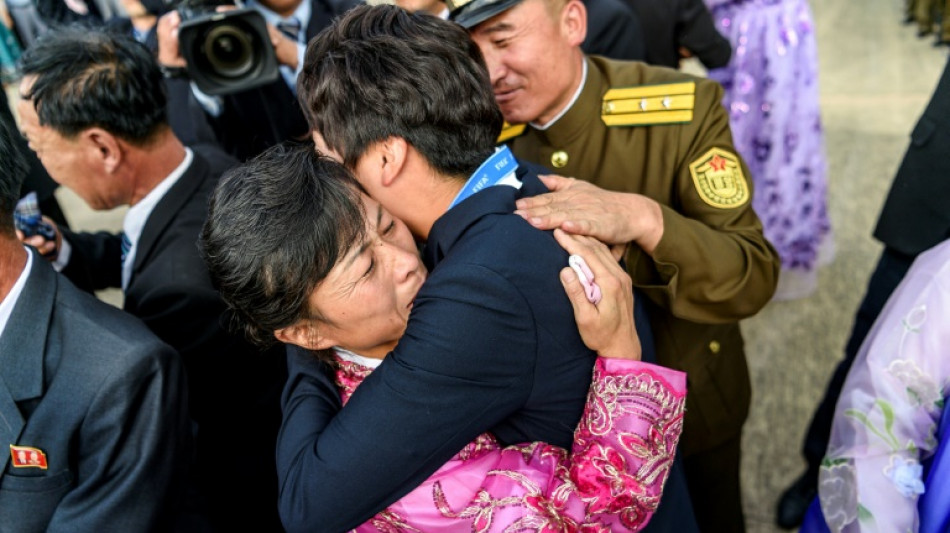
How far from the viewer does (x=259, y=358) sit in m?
1.93

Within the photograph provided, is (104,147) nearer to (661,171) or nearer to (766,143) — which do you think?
(661,171)

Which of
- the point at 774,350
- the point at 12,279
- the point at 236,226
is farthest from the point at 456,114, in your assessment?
the point at 774,350

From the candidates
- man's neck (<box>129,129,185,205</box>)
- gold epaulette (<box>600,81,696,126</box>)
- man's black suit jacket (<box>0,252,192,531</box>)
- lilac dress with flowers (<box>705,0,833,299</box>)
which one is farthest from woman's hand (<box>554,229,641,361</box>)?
lilac dress with flowers (<box>705,0,833,299</box>)

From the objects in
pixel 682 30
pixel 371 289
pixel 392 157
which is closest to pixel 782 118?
pixel 682 30

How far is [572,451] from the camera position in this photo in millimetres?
1153

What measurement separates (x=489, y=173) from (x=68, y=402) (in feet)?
2.79

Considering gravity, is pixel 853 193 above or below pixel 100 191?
below

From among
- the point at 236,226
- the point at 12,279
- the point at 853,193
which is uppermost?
the point at 236,226

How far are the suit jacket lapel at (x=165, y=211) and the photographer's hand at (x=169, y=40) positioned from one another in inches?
23.0

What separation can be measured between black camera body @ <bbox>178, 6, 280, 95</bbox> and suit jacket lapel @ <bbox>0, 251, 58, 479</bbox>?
101 cm

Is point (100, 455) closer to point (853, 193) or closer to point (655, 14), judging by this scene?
point (655, 14)

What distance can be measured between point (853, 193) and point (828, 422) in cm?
233

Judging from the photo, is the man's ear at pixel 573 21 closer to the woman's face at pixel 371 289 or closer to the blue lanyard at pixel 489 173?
the blue lanyard at pixel 489 173

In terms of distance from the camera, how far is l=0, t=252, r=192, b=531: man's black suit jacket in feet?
4.31
